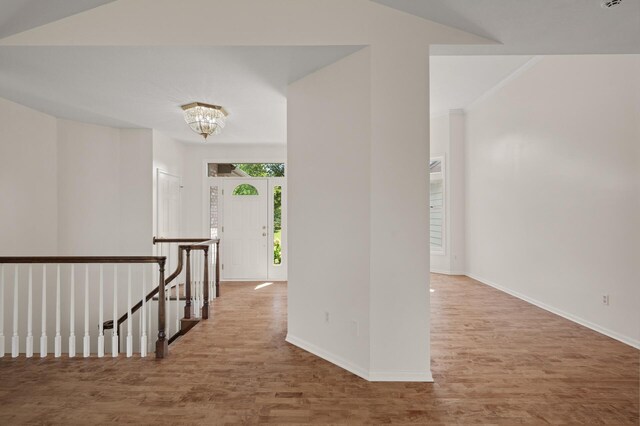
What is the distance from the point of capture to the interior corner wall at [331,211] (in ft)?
8.69

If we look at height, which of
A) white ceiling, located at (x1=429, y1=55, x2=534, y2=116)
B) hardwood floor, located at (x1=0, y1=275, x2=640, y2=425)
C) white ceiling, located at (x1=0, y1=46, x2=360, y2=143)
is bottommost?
hardwood floor, located at (x1=0, y1=275, x2=640, y2=425)

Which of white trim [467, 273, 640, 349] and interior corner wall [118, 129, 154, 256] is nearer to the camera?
white trim [467, 273, 640, 349]

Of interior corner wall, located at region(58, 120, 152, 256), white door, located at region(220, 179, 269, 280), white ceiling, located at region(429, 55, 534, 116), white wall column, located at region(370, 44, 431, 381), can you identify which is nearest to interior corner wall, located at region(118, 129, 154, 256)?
interior corner wall, located at region(58, 120, 152, 256)

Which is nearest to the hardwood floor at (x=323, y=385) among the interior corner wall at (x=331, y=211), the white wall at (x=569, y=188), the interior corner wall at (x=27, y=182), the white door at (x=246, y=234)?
the interior corner wall at (x=331, y=211)

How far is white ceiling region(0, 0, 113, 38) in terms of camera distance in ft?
7.99

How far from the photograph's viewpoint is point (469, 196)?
609 cm

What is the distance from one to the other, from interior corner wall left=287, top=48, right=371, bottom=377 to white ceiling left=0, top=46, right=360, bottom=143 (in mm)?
293

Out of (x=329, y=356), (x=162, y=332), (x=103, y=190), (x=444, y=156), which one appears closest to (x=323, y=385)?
(x=329, y=356)

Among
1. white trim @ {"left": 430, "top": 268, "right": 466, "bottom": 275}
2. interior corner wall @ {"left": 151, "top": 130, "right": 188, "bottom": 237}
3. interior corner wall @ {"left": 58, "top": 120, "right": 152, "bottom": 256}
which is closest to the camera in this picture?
interior corner wall @ {"left": 58, "top": 120, "right": 152, "bottom": 256}

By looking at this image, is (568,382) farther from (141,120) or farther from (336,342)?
(141,120)

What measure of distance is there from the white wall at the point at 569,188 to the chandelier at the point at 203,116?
4200 mm

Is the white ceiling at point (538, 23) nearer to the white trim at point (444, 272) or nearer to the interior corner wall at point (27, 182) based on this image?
the white trim at point (444, 272)

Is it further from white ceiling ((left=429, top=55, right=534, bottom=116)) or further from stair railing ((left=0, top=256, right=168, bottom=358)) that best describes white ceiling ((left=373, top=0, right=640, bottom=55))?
stair railing ((left=0, top=256, right=168, bottom=358))

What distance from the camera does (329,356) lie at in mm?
2879
